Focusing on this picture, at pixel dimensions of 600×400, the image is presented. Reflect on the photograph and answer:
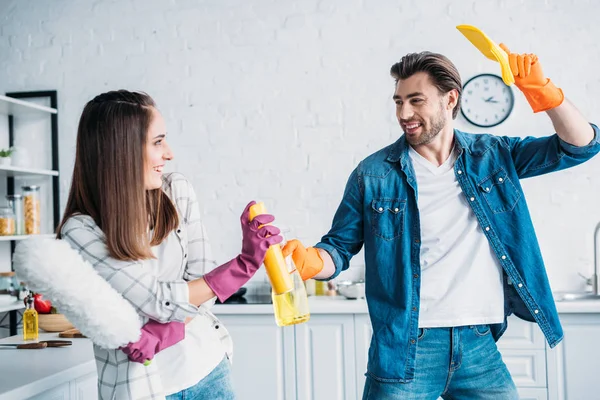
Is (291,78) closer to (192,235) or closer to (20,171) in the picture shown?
(20,171)

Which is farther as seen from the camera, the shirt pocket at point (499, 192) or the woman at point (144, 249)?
the shirt pocket at point (499, 192)

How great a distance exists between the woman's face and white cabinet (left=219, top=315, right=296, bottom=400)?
6.13 feet

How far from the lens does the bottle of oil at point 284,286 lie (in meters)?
1.62

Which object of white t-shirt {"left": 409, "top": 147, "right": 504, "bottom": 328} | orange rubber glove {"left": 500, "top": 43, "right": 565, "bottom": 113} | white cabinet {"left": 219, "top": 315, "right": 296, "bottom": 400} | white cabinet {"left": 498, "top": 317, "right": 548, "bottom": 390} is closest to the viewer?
orange rubber glove {"left": 500, "top": 43, "right": 565, "bottom": 113}

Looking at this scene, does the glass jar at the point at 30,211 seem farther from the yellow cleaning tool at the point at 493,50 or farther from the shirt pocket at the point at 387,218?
the yellow cleaning tool at the point at 493,50

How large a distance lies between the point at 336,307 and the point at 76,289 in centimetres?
197

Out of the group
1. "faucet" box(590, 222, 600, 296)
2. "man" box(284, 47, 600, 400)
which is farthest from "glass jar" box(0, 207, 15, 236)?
"faucet" box(590, 222, 600, 296)

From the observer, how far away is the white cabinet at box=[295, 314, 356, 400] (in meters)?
3.26

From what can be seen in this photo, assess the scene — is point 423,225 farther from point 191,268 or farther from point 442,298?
point 191,268

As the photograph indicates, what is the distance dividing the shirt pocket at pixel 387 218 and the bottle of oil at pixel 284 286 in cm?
31

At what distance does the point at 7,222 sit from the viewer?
12.1ft

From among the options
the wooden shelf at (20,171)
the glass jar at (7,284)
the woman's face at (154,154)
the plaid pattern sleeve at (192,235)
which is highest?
the wooden shelf at (20,171)

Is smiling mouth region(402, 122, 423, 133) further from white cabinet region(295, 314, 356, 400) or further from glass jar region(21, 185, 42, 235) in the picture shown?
glass jar region(21, 185, 42, 235)

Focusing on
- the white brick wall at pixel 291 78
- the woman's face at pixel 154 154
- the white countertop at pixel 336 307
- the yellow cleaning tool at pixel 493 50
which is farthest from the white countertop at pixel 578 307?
the woman's face at pixel 154 154
